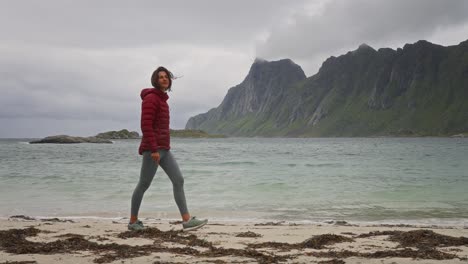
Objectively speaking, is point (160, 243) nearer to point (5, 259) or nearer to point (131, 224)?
point (131, 224)

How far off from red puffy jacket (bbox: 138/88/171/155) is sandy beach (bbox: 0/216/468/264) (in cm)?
159

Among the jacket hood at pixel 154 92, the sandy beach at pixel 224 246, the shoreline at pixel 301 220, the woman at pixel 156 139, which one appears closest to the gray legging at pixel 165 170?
the woman at pixel 156 139

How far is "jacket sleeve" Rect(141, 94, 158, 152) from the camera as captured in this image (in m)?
7.63

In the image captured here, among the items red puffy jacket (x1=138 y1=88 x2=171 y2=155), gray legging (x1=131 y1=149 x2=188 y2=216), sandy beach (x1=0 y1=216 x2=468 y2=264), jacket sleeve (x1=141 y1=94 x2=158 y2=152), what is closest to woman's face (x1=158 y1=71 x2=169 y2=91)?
red puffy jacket (x1=138 y1=88 x2=171 y2=155)

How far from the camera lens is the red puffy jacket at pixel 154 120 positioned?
25.1 feet

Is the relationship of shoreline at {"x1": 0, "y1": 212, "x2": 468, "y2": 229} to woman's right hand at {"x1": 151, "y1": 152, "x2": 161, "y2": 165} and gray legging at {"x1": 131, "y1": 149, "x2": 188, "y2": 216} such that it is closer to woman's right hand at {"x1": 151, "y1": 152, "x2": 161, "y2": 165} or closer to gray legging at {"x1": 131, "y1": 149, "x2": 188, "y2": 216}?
gray legging at {"x1": 131, "y1": 149, "x2": 188, "y2": 216}

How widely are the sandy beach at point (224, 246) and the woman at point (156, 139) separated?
0.59 m

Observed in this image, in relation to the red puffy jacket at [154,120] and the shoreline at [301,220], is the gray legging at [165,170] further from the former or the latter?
the shoreline at [301,220]

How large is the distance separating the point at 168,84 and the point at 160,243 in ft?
9.21

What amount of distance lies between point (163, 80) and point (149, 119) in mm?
830

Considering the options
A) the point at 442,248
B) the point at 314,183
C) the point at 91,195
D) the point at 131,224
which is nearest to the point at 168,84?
the point at 131,224

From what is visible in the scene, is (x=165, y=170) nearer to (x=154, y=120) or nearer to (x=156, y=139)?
(x=156, y=139)

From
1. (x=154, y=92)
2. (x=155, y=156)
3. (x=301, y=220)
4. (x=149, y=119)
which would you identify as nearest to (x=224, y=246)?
(x=155, y=156)

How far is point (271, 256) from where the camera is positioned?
6227mm
